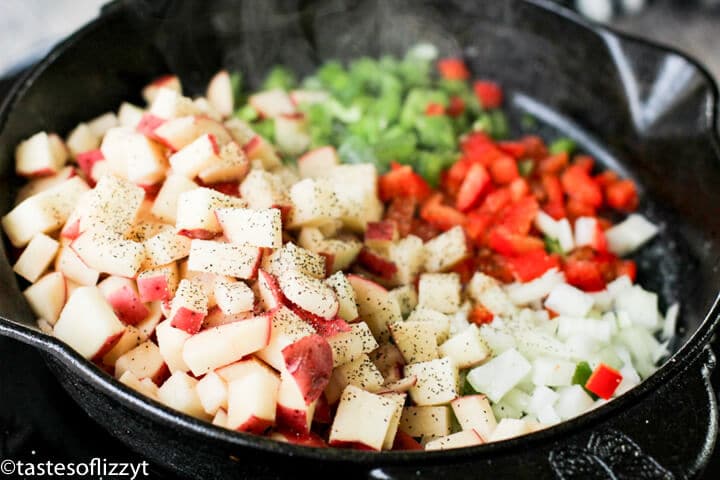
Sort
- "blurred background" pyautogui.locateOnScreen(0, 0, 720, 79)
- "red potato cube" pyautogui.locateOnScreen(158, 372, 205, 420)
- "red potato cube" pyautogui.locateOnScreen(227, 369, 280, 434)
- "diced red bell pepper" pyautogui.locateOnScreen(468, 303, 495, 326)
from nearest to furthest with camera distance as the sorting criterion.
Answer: "red potato cube" pyautogui.locateOnScreen(227, 369, 280, 434) < "red potato cube" pyautogui.locateOnScreen(158, 372, 205, 420) < "diced red bell pepper" pyautogui.locateOnScreen(468, 303, 495, 326) < "blurred background" pyautogui.locateOnScreen(0, 0, 720, 79)

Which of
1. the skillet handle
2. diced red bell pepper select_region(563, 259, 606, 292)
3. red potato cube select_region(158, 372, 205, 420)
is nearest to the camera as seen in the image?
the skillet handle

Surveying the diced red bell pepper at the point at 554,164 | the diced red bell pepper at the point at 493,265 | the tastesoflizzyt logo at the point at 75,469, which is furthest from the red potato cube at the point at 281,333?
the diced red bell pepper at the point at 554,164

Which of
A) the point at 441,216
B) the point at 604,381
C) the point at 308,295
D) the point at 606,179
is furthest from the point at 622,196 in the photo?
the point at 308,295

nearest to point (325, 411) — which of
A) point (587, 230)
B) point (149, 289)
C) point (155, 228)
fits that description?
point (149, 289)

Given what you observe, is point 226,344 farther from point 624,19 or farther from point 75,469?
point 624,19

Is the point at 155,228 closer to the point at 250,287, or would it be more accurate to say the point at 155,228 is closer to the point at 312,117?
the point at 250,287

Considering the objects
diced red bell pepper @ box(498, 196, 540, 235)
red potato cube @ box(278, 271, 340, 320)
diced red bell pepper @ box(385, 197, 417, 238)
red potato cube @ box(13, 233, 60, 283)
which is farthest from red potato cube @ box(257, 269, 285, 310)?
diced red bell pepper @ box(498, 196, 540, 235)

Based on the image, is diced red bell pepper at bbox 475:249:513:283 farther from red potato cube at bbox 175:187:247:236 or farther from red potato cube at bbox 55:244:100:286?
red potato cube at bbox 55:244:100:286
